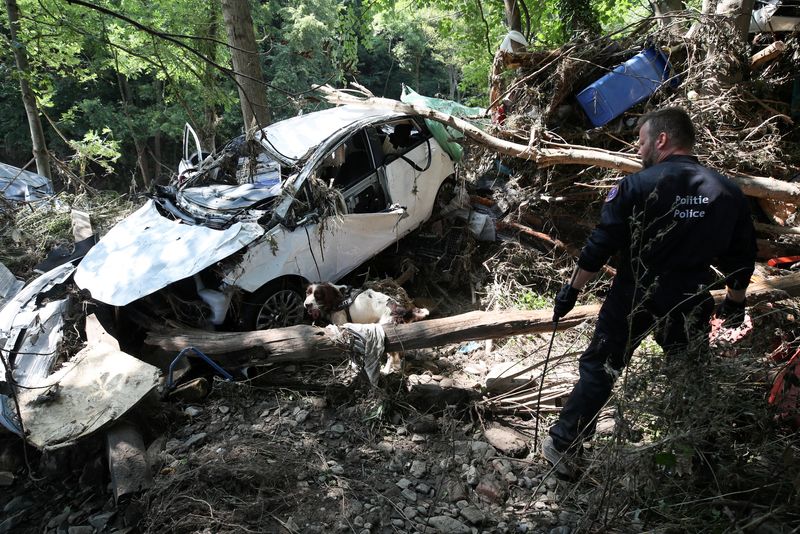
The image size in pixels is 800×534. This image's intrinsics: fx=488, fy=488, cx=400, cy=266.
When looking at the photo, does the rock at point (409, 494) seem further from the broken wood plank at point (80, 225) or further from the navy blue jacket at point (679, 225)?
the broken wood plank at point (80, 225)

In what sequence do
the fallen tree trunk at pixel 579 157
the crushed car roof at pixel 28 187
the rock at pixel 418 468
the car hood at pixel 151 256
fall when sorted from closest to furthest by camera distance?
the rock at pixel 418 468
the car hood at pixel 151 256
the fallen tree trunk at pixel 579 157
the crushed car roof at pixel 28 187

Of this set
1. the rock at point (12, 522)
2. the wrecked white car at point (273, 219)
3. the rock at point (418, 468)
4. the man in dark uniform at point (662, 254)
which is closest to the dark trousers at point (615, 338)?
the man in dark uniform at point (662, 254)

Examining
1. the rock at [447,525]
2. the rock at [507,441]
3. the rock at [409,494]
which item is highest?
the rock at [447,525]

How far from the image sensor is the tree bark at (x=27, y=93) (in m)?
6.60

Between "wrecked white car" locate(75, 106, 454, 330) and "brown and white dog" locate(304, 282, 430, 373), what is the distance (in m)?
0.30

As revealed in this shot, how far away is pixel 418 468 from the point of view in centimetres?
288

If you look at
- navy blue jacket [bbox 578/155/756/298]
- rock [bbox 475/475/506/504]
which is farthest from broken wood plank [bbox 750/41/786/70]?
rock [bbox 475/475/506/504]

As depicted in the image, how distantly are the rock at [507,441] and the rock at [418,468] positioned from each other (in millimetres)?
485

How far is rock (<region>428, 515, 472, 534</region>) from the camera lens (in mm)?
2342

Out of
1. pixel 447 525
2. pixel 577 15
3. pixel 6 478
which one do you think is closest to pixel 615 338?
pixel 447 525

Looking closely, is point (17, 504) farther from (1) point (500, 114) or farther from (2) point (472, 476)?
(1) point (500, 114)

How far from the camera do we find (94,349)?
3.52 meters

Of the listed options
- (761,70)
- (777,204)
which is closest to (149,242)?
(777,204)

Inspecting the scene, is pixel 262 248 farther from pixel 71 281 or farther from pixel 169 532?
pixel 169 532
